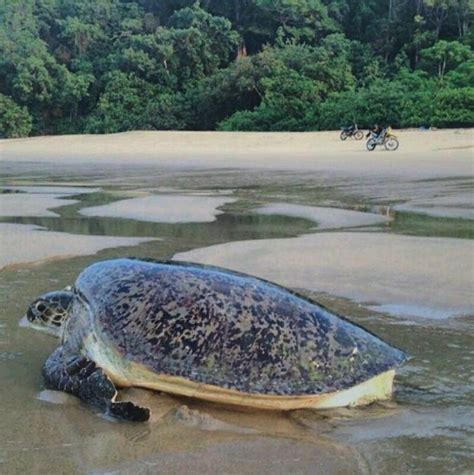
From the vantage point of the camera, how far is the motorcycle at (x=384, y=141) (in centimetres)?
2786

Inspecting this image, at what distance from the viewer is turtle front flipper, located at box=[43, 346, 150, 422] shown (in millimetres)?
2703

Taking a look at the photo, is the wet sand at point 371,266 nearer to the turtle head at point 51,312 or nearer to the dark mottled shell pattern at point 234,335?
the dark mottled shell pattern at point 234,335

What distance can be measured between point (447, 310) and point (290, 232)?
10.8 ft

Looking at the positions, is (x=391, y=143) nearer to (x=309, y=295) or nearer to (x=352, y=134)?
(x=352, y=134)

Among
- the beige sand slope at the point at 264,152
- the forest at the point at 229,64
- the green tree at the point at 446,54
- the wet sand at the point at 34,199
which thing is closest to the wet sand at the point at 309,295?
the wet sand at the point at 34,199

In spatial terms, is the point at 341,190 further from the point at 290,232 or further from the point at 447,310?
the point at 447,310

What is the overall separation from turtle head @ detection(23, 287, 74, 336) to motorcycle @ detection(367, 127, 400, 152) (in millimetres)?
25346

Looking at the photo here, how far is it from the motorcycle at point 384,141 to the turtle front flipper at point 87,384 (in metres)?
25.7

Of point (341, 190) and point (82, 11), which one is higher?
point (82, 11)

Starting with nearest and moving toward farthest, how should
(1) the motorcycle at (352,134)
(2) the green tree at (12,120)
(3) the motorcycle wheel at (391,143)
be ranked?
(3) the motorcycle wheel at (391,143) < (1) the motorcycle at (352,134) < (2) the green tree at (12,120)

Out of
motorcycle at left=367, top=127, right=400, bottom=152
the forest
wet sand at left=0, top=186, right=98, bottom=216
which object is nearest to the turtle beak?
wet sand at left=0, top=186, right=98, bottom=216

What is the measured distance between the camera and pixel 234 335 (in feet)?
9.29

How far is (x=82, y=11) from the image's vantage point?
63562mm

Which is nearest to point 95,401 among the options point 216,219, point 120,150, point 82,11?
point 216,219
